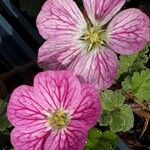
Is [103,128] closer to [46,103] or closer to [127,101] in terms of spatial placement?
[127,101]

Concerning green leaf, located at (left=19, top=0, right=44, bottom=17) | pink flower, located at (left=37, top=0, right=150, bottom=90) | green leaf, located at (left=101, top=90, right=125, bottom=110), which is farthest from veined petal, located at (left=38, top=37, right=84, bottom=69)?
green leaf, located at (left=19, top=0, right=44, bottom=17)

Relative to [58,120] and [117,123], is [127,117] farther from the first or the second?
[58,120]

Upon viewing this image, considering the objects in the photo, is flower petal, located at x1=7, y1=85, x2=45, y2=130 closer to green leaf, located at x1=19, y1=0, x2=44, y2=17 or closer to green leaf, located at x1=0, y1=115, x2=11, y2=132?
green leaf, located at x1=0, y1=115, x2=11, y2=132

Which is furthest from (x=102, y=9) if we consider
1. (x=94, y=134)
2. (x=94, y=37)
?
(x=94, y=134)

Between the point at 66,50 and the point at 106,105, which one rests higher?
the point at 66,50

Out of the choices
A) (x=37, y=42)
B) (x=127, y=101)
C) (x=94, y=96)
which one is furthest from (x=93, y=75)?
(x=37, y=42)
